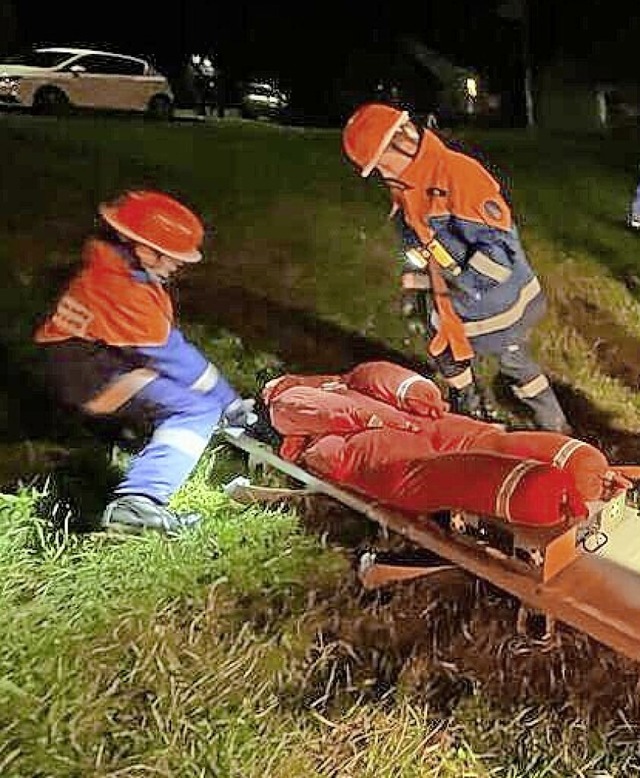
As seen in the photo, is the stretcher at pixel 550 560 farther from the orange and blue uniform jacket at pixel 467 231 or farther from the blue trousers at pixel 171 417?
the orange and blue uniform jacket at pixel 467 231

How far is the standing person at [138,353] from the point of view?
2.14 metres

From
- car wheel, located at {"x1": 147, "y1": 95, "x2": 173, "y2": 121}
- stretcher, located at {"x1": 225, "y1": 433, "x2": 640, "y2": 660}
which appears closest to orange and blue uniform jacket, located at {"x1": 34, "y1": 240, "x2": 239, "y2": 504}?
stretcher, located at {"x1": 225, "y1": 433, "x2": 640, "y2": 660}

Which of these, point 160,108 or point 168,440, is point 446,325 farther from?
point 160,108

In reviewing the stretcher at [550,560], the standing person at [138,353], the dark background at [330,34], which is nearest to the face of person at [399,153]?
the standing person at [138,353]

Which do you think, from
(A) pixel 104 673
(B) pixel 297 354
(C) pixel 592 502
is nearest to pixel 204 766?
(A) pixel 104 673

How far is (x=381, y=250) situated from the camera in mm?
3018

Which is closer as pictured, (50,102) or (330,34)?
(50,102)

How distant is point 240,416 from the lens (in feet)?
7.75

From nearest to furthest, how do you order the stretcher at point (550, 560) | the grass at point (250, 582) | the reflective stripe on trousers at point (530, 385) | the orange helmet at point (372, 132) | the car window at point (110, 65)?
the grass at point (250, 582) → the stretcher at point (550, 560) → the orange helmet at point (372, 132) → the reflective stripe on trousers at point (530, 385) → the car window at point (110, 65)

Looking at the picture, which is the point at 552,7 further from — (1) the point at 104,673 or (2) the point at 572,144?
(1) the point at 104,673

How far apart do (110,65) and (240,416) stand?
91cm

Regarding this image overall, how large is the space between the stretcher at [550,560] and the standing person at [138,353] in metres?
0.29

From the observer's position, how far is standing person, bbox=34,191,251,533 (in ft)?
7.02

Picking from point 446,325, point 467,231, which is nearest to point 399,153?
point 467,231
